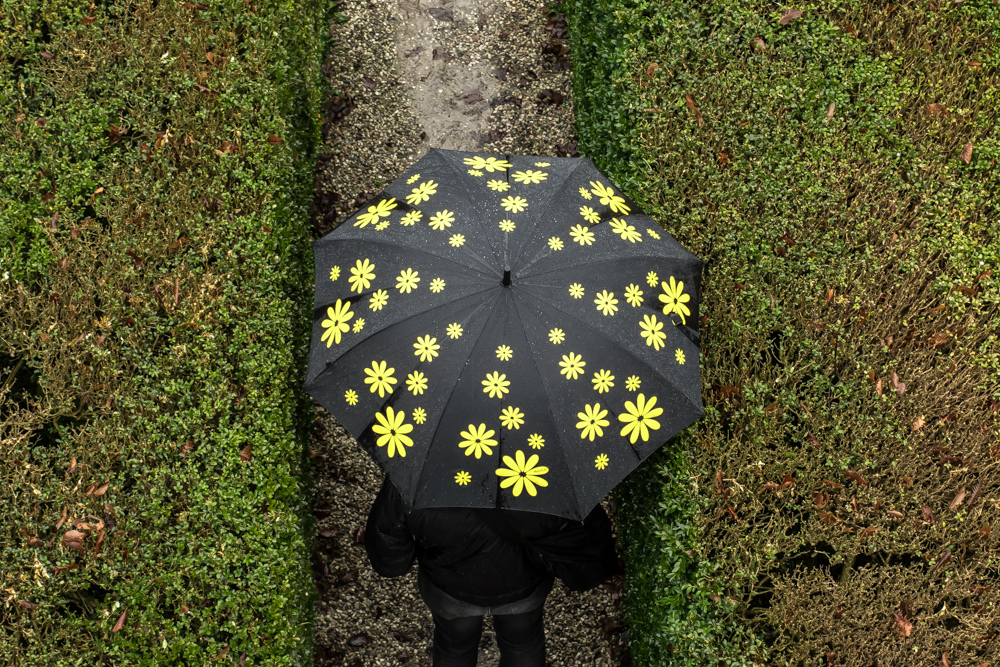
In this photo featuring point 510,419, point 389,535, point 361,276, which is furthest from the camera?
point 389,535

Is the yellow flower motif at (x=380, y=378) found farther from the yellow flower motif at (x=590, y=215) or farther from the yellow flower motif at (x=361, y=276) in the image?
the yellow flower motif at (x=590, y=215)

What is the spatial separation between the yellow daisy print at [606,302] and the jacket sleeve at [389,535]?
140cm

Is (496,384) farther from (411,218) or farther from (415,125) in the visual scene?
(415,125)

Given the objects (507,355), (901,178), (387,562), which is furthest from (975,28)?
(387,562)

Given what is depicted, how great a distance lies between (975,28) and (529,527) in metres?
5.22

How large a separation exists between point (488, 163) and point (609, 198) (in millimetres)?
650

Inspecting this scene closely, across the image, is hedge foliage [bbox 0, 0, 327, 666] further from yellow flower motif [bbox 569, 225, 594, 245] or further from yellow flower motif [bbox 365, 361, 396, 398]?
yellow flower motif [bbox 569, 225, 594, 245]

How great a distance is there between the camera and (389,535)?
144 inches

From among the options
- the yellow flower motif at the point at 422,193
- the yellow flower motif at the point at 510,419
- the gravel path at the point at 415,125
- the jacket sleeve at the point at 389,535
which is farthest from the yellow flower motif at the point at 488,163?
the gravel path at the point at 415,125

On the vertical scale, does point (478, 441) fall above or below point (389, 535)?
above

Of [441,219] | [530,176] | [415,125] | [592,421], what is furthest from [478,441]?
[415,125]

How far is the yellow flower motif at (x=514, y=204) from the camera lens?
3285 millimetres

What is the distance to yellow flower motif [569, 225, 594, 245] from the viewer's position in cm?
323

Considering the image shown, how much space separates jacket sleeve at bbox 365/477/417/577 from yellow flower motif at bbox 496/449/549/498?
86 cm
